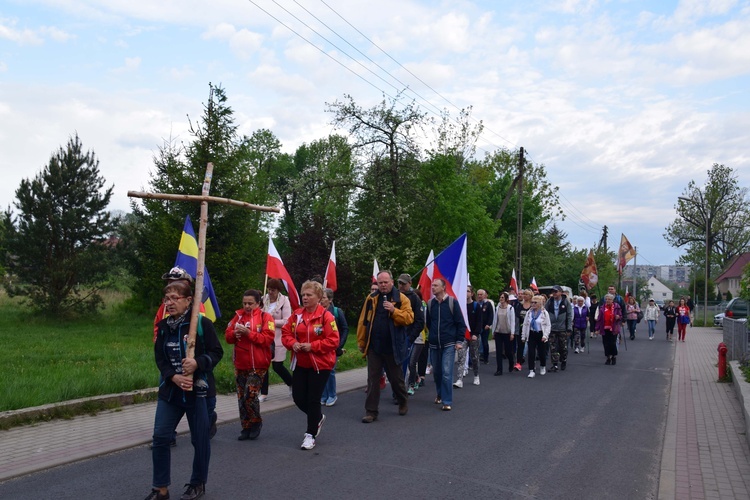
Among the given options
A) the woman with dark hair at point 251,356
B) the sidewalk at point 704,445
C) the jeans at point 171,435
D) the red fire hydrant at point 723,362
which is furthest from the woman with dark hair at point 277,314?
the red fire hydrant at point 723,362

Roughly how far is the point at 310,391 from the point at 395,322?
2.03 m

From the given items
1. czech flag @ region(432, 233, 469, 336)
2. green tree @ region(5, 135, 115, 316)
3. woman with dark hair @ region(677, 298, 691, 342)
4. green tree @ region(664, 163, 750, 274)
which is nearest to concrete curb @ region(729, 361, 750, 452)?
czech flag @ region(432, 233, 469, 336)

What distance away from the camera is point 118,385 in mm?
9617

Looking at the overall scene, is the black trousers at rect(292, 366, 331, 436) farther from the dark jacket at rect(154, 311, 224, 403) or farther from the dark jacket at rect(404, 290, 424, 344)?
the dark jacket at rect(404, 290, 424, 344)

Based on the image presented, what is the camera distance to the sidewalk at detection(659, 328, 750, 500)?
242 inches

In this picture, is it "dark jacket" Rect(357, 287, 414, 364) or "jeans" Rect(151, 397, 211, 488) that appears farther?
"dark jacket" Rect(357, 287, 414, 364)

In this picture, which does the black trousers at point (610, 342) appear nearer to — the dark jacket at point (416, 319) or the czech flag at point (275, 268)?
the dark jacket at point (416, 319)

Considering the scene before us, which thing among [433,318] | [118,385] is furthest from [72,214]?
[433,318]

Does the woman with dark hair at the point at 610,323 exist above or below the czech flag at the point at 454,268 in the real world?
below

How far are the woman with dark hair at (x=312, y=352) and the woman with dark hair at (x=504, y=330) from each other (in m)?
8.07

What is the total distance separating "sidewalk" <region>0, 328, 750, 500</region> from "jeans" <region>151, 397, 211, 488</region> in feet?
5.43

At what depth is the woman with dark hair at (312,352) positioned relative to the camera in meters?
7.15

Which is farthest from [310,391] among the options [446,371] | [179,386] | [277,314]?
[446,371]

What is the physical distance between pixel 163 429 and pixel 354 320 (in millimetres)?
24998
